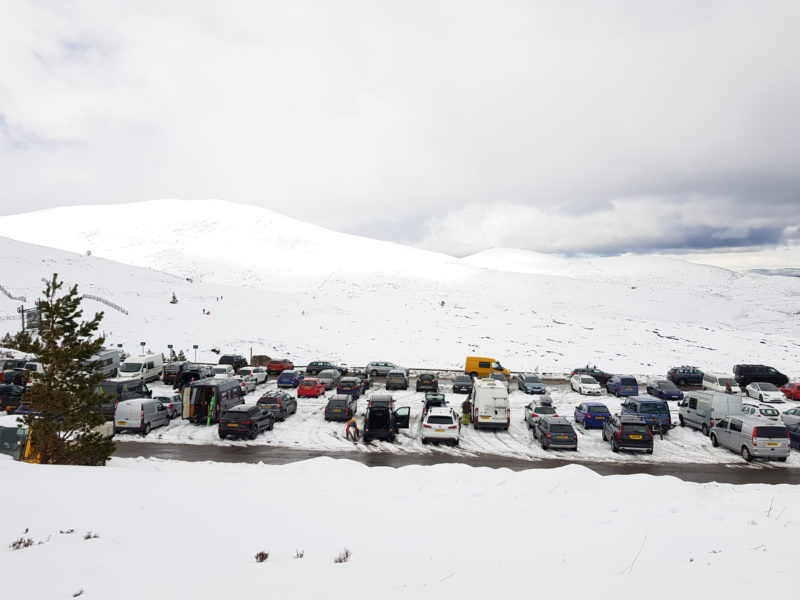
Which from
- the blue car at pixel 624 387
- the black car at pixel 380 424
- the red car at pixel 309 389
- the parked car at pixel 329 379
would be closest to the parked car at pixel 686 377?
the blue car at pixel 624 387

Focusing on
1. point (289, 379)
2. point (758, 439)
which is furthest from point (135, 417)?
point (758, 439)

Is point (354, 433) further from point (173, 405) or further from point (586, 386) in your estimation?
point (586, 386)

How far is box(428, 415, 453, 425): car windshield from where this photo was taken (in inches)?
837

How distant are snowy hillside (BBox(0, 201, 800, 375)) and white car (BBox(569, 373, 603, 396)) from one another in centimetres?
1302

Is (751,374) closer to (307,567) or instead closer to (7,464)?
(307,567)

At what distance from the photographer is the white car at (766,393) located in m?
33.3

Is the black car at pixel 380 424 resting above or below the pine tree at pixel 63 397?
below

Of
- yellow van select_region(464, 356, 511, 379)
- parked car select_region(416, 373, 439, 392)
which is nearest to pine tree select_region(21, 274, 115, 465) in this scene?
parked car select_region(416, 373, 439, 392)

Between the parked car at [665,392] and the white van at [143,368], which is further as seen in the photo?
the white van at [143,368]

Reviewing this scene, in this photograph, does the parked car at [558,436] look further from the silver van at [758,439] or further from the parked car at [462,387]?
the parked car at [462,387]

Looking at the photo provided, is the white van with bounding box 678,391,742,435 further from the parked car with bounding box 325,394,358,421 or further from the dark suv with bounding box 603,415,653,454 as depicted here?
the parked car with bounding box 325,394,358,421

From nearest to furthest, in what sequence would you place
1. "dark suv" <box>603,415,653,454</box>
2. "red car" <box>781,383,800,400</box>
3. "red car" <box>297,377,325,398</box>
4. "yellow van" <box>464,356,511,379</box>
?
"dark suv" <box>603,415,653,454</box>, "red car" <box>297,377,325,398</box>, "red car" <box>781,383,800,400</box>, "yellow van" <box>464,356,511,379</box>

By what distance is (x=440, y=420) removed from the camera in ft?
70.0

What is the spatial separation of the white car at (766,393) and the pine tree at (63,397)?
1543 inches
